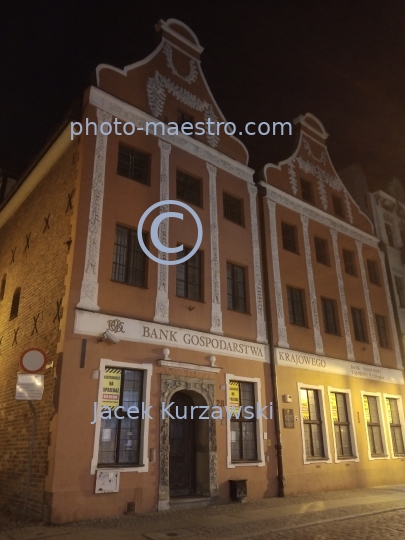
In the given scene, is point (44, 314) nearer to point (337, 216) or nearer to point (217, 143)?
point (217, 143)

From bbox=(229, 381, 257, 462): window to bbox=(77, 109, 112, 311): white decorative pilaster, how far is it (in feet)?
17.7

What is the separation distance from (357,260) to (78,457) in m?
16.2

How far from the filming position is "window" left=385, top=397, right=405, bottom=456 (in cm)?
1875

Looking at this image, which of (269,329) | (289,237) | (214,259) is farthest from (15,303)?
(289,237)

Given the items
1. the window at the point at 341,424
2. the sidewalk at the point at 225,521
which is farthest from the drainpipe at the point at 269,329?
the window at the point at 341,424

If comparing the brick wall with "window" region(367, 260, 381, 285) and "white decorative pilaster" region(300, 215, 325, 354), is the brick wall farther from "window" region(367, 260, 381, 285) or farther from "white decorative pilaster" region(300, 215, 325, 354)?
"window" region(367, 260, 381, 285)

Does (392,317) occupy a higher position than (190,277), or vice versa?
(392,317)

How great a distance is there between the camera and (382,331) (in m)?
21.4

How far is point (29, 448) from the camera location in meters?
10.6

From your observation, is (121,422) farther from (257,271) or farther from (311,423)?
(311,423)

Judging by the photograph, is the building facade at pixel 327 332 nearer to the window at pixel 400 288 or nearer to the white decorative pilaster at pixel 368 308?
the white decorative pilaster at pixel 368 308

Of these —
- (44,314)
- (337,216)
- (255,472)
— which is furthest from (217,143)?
(255,472)

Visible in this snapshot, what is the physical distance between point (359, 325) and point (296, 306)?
15.1 feet

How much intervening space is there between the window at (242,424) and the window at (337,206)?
1132 centimetres
